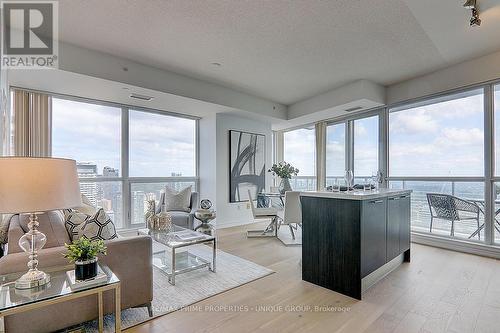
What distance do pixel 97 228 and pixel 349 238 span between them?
223cm

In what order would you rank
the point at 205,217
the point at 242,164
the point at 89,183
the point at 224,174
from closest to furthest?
the point at 205,217 < the point at 89,183 < the point at 224,174 < the point at 242,164

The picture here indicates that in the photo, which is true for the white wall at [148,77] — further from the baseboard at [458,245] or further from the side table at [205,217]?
the baseboard at [458,245]

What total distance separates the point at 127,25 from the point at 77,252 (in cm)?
250

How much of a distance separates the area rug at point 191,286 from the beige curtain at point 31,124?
276cm

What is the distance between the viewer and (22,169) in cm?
133

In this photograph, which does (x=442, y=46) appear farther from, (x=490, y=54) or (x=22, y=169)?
(x=22, y=169)

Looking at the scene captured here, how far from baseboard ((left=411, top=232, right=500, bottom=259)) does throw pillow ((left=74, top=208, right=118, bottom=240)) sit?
465 cm

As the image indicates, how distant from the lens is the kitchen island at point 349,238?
7.88 feet

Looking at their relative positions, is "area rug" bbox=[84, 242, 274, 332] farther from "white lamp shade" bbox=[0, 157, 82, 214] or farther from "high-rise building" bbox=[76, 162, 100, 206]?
"high-rise building" bbox=[76, 162, 100, 206]

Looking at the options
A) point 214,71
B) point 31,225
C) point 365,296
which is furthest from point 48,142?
point 365,296

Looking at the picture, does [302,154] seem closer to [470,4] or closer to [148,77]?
[148,77]

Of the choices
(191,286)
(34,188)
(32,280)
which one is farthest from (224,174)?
(34,188)

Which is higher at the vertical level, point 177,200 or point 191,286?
point 177,200

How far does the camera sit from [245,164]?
602cm
